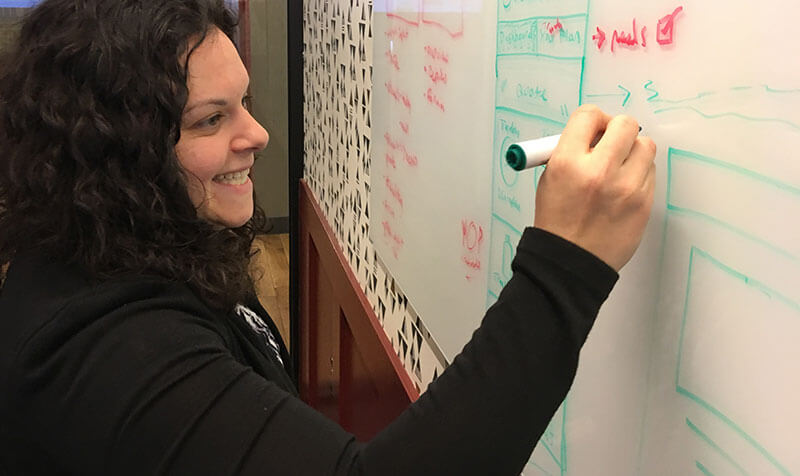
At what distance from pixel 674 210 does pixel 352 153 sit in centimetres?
118

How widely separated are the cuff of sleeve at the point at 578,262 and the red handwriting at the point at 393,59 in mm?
769

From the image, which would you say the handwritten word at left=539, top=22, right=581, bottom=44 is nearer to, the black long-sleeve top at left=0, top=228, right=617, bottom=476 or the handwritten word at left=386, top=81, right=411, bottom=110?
the black long-sleeve top at left=0, top=228, right=617, bottom=476

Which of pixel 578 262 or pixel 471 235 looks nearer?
pixel 578 262

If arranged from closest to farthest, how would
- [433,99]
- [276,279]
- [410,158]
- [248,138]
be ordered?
[248,138] → [433,99] → [410,158] → [276,279]

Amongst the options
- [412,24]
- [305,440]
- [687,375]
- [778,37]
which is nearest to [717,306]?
[687,375]

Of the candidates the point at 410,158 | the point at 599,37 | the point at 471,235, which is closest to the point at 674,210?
the point at 599,37

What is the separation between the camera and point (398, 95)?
123 cm

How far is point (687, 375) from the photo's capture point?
1.85 feet

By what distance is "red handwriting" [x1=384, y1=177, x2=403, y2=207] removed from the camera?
126 centimetres

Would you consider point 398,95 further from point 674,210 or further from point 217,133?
point 674,210

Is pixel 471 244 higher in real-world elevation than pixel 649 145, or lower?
lower

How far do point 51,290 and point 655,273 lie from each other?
22.1 inches

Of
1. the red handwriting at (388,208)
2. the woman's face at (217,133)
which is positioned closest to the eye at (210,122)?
the woman's face at (217,133)

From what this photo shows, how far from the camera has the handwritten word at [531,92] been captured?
72 cm
